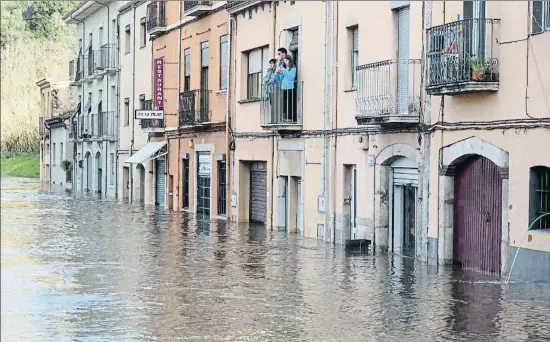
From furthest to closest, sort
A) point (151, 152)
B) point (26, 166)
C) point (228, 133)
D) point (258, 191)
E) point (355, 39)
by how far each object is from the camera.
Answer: point (26, 166) < point (151, 152) < point (228, 133) < point (258, 191) < point (355, 39)

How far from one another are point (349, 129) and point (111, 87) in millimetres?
28809

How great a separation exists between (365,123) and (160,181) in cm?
2221

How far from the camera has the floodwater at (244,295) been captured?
11.7m

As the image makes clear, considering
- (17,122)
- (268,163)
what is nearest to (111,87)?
(17,122)

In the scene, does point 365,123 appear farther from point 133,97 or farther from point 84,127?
point 84,127

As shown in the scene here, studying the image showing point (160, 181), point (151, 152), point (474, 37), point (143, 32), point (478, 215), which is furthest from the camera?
point (143, 32)

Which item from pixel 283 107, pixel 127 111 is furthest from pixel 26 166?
pixel 283 107

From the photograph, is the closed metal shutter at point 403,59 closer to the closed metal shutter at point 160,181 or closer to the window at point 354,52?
the window at point 354,52

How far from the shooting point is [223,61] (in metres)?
32.7

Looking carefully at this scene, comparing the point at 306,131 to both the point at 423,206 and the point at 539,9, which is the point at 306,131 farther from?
the point at 539,9

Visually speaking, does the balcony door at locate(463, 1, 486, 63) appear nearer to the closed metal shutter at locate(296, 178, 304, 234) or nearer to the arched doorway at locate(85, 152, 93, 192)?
the closed metal shutter at locate(296, 178, 304, 234)

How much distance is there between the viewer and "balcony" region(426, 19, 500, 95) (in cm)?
1694

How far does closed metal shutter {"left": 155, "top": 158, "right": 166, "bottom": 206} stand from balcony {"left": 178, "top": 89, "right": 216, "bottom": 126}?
5.53 meters

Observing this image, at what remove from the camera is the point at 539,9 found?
52.5ft
